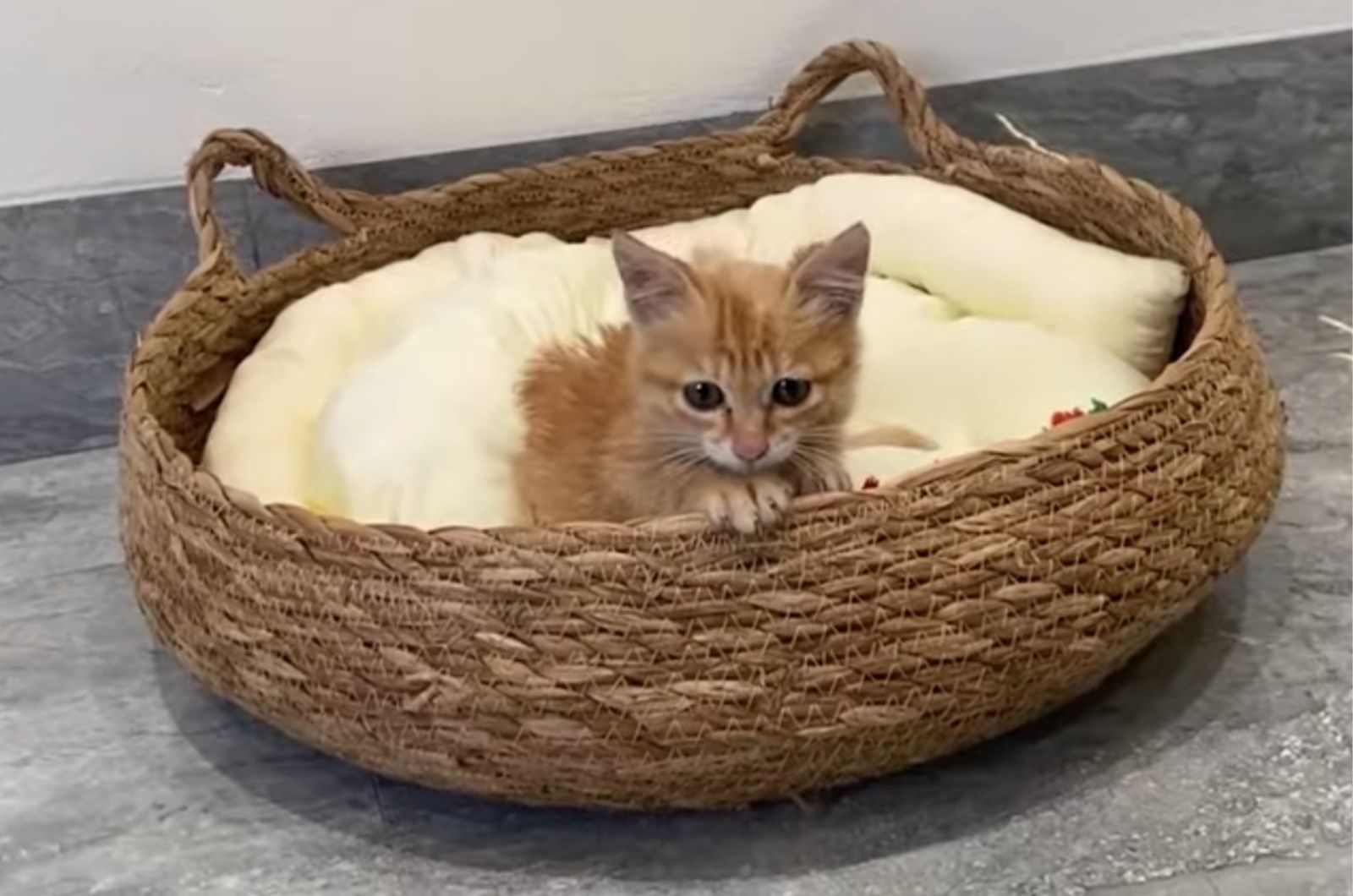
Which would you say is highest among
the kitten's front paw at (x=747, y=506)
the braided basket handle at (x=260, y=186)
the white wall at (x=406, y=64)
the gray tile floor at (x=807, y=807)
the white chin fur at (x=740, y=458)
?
the white wall at (x=406, y=64)

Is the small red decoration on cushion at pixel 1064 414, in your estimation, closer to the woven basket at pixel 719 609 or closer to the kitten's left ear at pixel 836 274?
the woven basket at pixel 719 609

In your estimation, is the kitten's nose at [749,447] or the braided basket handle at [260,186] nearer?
the kitten's nose at [749,447]

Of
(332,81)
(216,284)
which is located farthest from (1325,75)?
(216,284)

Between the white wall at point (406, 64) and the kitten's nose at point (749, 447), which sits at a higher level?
the white wall at point (406, 64)

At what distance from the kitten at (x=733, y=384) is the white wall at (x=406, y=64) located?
63 cm

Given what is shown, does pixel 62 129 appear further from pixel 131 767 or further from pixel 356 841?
pixel 356 841

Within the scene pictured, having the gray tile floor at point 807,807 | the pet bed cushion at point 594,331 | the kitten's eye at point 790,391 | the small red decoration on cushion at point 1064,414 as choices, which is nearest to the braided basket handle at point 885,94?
the pet bed cushion at point 594,331

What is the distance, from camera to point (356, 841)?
154 cm

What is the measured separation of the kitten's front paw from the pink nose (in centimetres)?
2

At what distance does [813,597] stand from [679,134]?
85 centimetres

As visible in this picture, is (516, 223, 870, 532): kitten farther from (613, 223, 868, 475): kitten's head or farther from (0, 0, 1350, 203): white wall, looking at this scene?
(0, 0, 1350, 203): white wall

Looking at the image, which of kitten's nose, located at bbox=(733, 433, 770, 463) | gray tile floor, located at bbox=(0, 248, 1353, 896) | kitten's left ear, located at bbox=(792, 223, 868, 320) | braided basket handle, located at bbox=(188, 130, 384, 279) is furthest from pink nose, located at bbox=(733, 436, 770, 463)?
braided basket handle, located at bbox=(188, 130, 384, 279)

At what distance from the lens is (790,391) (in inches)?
56.6

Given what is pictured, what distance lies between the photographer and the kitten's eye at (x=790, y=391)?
1.43 m
